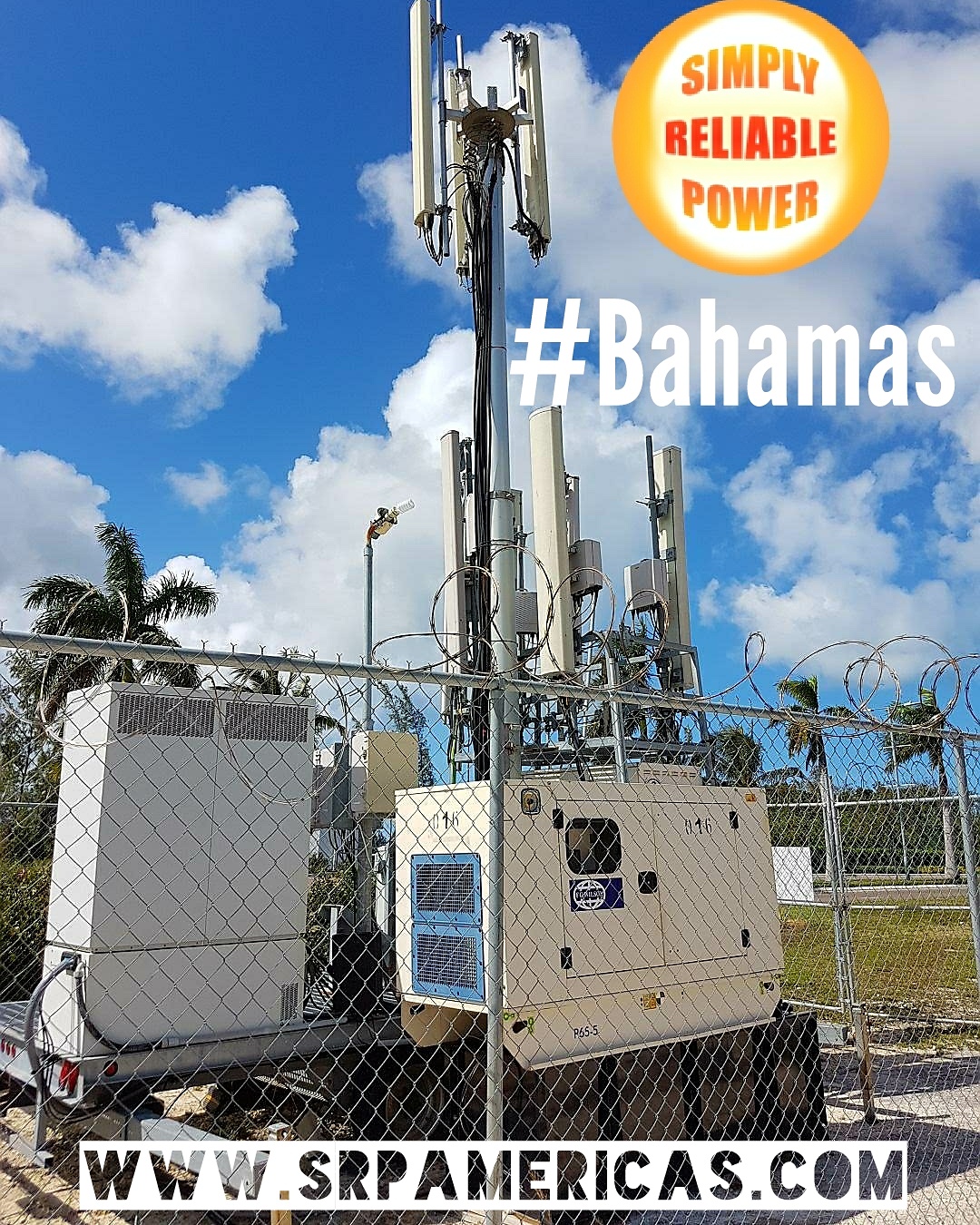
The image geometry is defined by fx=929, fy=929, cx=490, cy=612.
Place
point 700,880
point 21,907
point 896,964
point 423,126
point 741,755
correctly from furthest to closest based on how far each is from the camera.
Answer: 1. point 896,964
2. point 21,907
3. point 423,126
4. point 741,755
5. point 700,880

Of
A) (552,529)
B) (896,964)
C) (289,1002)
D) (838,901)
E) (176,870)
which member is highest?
(552,529)

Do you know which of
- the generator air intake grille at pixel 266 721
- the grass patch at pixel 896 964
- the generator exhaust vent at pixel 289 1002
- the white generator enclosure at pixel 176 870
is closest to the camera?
the white generator enclosure at pixel 176 870

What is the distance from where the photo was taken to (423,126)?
320 inches

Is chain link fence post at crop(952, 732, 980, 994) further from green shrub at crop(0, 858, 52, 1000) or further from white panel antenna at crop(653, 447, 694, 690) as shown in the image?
green shrub at crop(0, 858, 52, 1000)

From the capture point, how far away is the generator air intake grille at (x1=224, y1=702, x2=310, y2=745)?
20.1ft

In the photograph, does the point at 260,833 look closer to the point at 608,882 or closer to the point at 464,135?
the point at 608,882

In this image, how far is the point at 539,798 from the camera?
485 centimetres

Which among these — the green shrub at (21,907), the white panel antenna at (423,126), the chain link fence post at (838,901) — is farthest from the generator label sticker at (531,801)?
the green shrub at (21,907)

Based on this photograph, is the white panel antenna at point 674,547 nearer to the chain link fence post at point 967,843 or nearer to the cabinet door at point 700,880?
the cabinet door at point 700,880

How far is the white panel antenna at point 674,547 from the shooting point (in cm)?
827

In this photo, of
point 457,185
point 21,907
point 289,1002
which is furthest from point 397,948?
point 457,185

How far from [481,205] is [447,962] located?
21.4ft

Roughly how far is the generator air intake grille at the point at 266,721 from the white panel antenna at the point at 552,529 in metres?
1.92

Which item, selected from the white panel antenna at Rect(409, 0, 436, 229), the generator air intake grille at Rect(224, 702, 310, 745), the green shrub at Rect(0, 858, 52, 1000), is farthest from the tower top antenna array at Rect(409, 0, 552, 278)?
the green shrub at Rect(0, 858, 52, 1000)
